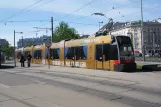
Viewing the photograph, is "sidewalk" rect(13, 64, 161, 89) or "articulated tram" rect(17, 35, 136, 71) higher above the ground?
"articulated tram" rect(17, 35, 136, 71)

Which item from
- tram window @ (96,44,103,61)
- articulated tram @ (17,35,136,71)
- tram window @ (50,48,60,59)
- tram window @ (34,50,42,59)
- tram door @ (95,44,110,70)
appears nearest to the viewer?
articulated tram @ (17,35,136,71)

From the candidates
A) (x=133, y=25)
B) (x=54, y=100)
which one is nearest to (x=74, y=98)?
(x=54, y=100)

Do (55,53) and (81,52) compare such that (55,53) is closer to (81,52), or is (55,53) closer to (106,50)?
(81,52)

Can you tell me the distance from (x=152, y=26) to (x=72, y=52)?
10243cm

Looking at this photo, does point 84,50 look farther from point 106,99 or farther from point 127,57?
point 106,99

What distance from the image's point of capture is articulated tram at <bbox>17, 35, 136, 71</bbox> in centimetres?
2341

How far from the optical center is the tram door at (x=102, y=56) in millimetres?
24527

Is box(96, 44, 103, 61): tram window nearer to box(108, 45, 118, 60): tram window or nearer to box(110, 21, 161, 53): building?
box(108, 45, 118, 60): tram window

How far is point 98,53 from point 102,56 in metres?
0.81

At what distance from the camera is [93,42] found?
2669 cm

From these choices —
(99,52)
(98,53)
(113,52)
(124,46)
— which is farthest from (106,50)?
(124,46)

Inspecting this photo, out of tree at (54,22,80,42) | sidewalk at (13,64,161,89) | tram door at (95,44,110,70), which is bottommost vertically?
sidewalk at (13,64,161,89)

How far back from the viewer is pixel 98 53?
25766 millimetres

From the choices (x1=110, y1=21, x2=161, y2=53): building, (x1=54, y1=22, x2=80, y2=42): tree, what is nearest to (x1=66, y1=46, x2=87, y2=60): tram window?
(x1=54, y1=22, x2=80, y2=42): tree
